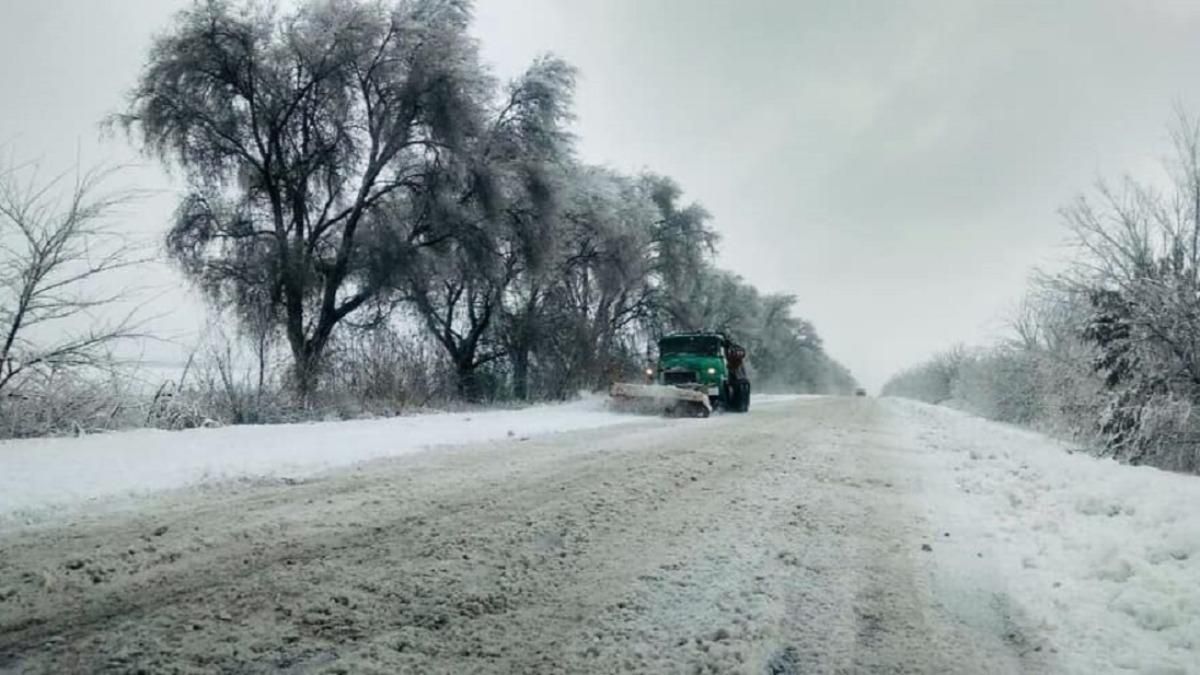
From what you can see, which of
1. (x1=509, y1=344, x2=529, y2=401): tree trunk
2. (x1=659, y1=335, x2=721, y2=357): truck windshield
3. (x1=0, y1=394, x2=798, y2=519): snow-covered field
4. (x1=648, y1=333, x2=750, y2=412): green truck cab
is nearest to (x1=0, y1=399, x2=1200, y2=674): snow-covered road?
(x1=0, y1=394, x2=798, y2=519): snow-covered field

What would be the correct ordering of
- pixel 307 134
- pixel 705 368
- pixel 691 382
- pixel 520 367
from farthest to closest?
pixel 520 367, pixel 705 368, pixel 691 382, pixel 307 134

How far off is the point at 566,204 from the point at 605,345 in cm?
837

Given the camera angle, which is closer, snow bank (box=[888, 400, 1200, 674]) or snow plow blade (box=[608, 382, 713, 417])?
snow bank (box=[888, 400, 1200, 674])

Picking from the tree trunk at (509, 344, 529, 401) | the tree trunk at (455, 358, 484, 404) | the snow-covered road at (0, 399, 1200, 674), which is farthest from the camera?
the tree trunk at (509, 344, 529, 401)

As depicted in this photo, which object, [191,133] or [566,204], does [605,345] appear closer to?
[566,204]

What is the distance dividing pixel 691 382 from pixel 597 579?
17.0 m

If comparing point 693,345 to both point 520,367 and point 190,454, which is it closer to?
point 520,367

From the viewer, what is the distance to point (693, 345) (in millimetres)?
21438

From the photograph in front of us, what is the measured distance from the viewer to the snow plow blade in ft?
58.7

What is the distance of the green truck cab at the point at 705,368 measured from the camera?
20453mm

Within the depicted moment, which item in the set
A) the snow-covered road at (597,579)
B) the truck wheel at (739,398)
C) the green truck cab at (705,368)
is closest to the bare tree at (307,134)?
the green truck cab at (705,368)

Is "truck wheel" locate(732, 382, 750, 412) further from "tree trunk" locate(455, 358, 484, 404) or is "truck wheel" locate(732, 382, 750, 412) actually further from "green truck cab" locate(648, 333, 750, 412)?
"tree trunk" locate(455, 358, 484, 404)

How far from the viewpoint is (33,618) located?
2811 millimetres

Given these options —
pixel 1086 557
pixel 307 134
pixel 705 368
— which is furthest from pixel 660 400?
pixel 1086 557
